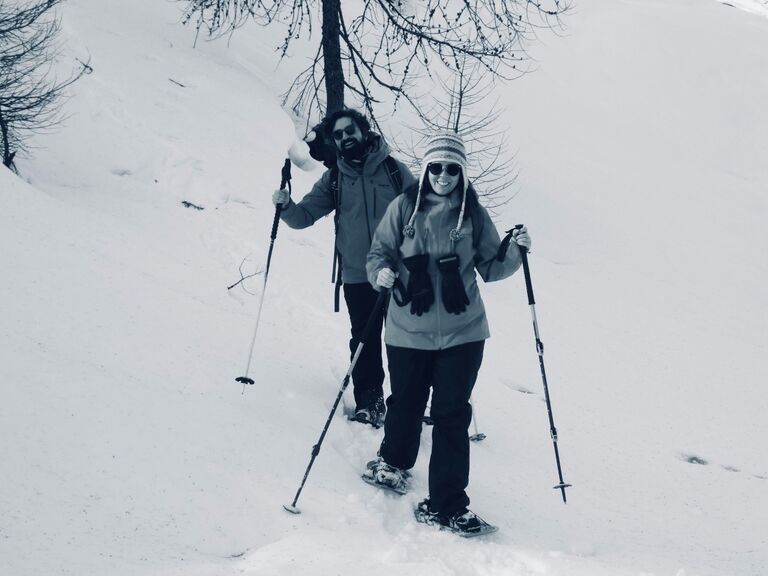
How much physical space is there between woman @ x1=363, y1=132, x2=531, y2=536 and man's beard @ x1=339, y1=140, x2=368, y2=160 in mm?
867

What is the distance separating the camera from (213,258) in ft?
27.5

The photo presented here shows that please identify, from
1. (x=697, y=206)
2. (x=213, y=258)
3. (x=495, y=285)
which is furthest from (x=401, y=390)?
(x=697, y=206)

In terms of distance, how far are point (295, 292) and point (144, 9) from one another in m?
14.2

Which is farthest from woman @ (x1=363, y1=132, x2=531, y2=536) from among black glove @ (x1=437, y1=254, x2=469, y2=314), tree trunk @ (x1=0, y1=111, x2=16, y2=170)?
tree trunk @ (x1=0, y1=111, x2=16, y2=170)

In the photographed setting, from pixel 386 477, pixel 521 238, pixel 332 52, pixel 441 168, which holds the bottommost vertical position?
pixel 386 477

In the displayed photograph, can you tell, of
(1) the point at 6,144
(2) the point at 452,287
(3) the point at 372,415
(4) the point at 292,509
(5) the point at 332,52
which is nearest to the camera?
(4) the point at 292,509

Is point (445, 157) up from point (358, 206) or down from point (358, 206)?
up

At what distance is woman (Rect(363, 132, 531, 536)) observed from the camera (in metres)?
4.02

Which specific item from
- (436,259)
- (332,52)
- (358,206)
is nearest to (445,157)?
(436,259)

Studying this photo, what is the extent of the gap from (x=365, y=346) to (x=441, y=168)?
1768 mm

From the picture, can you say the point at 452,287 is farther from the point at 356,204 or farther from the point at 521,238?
the point at 356,204

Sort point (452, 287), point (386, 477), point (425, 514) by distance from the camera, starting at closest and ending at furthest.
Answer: point (452, 287)
point (425, 514)
point (386, 477)

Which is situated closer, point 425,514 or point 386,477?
point 425,514

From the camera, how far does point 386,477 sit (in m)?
4.39
